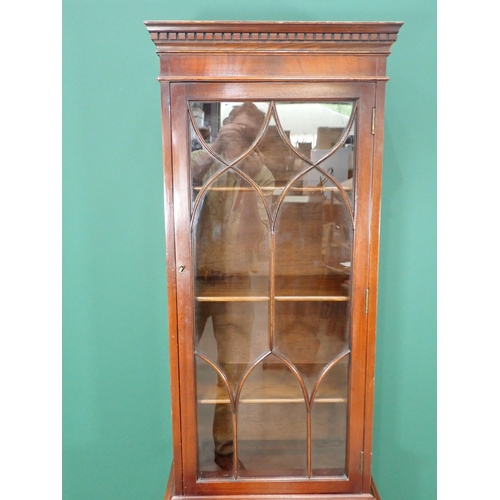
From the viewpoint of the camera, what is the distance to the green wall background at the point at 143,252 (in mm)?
1114

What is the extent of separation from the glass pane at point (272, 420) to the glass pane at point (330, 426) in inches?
1.2

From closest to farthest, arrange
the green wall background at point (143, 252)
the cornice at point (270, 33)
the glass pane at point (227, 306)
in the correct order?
the cornice at point (270, 33), the glass pane at point (227, 306), the green wall background at point (143, 252)

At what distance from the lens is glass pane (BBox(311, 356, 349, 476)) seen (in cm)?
88

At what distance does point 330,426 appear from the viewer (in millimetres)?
887

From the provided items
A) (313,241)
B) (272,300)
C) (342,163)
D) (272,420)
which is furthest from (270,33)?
(272,420)

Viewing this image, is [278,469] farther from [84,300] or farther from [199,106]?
[199,106]

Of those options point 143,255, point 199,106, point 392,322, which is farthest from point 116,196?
point 392,322

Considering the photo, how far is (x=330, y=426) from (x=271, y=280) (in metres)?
0.36

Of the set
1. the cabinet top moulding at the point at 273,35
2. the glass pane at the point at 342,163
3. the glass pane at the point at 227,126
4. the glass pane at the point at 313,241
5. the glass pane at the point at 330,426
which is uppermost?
the cabinet top moulding at the point at 273,35

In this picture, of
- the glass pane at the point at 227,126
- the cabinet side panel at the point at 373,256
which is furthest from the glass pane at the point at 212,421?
the glass pane at the point at 227,126

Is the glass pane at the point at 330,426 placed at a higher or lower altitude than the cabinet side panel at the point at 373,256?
lower

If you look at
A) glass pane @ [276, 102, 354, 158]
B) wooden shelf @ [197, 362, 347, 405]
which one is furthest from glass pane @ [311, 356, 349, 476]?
glass pane @ [276, 102, 354, 158]

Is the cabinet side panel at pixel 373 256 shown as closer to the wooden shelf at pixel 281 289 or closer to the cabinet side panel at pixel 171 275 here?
the wooden shelf at pixel 281 289

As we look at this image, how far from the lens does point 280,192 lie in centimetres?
87
